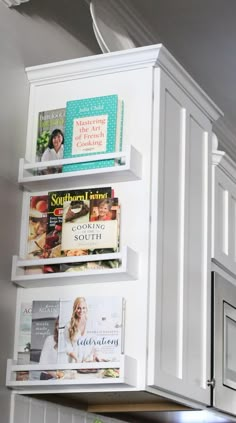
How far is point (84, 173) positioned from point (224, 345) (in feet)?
2.74

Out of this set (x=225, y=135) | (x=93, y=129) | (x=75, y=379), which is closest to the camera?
(x=75, y=379)

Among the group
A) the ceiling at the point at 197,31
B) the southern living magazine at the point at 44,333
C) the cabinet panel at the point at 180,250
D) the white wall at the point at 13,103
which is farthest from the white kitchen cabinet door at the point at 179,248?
the ceiling at the point at 197,31

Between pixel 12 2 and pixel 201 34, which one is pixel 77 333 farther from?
pixel 201 34

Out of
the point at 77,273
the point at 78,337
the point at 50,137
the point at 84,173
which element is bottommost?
the point at 78,337

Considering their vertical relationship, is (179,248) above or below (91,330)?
above

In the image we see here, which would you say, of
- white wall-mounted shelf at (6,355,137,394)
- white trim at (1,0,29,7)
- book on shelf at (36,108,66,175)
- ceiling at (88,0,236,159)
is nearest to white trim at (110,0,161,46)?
ceiling at (88,0,236,159)

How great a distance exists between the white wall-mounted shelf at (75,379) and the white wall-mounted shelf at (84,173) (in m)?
0.52

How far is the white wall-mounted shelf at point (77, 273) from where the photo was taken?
2.17m

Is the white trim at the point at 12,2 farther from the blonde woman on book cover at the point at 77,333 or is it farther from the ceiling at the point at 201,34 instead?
the blonde woman on book cover at the point at 77,333

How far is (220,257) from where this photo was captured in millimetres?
2756

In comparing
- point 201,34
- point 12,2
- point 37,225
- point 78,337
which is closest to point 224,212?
point 201,34

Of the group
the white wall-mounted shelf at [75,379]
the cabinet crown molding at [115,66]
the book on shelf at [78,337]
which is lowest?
the white wall-mounted shelf at [75,379]

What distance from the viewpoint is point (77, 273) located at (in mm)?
2217

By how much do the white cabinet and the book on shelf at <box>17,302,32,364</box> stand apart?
0.12 feet
